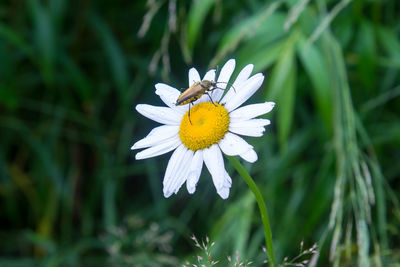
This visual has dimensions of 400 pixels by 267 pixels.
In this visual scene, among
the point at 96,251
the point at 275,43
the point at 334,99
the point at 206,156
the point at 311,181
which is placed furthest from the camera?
the point at 96,251

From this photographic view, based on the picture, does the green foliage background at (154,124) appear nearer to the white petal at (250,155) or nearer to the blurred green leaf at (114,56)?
the blurred green leaf at (114,56)

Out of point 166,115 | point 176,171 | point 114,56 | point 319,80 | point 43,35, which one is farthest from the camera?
point 114,56

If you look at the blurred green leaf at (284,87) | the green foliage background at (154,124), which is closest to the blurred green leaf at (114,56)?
the green foliage background at (154,124)

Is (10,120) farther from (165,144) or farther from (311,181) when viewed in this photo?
(165,144)

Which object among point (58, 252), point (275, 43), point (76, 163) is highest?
point (275, 43)

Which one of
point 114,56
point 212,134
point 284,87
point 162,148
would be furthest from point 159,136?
point 114,56

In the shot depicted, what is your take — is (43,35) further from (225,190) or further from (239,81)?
(225,190)

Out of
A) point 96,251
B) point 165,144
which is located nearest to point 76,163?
point 96,251

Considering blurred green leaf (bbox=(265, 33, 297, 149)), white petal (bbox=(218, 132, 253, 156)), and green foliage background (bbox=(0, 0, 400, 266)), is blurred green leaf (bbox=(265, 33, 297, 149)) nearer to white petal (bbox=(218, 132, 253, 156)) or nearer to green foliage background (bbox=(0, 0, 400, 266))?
green foliage background (bbox=(0, 0, 400, 266))
